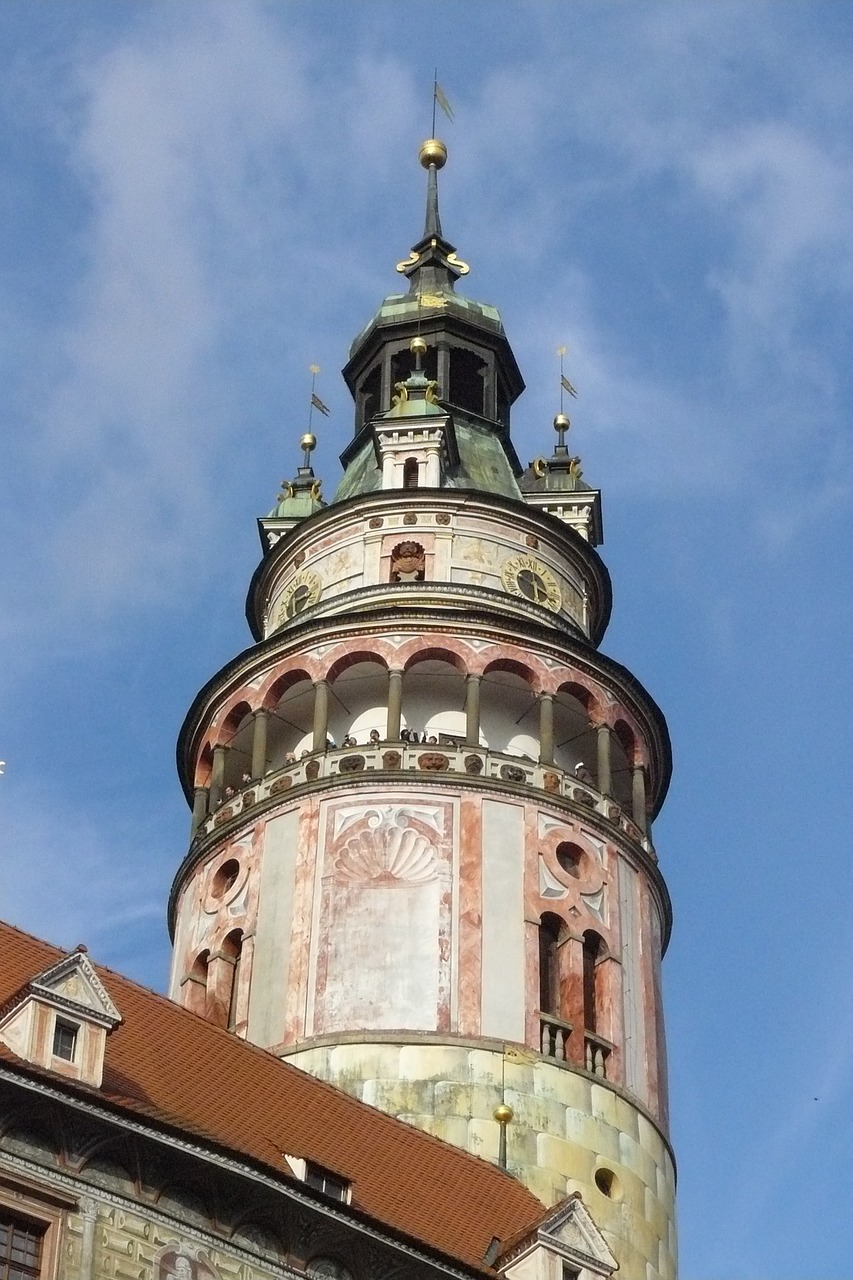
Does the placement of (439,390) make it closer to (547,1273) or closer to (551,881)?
(551,881)

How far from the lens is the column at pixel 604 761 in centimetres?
3123

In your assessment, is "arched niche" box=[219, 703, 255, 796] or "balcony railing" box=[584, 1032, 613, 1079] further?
"arched niche" box=[219, 703, 255, 796]

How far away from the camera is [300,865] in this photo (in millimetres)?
29578

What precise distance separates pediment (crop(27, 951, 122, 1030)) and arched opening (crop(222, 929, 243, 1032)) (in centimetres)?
879

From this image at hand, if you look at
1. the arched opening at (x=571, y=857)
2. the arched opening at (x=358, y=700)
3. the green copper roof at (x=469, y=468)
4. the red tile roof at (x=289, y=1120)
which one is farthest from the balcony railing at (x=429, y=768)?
the red tile roof at (x=289, y=1120)

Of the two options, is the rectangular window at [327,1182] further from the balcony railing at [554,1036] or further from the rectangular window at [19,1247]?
the balcony railing at [554,1036]

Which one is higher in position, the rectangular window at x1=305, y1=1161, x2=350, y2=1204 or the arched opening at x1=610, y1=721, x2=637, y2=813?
the arched opening at x1=610, y1=721, x2=637, y2=813

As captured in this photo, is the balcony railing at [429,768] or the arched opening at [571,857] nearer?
the arched opening at [571,857]

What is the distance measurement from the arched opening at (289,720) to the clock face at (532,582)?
10.7ft

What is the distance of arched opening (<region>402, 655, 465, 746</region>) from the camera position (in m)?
31.6

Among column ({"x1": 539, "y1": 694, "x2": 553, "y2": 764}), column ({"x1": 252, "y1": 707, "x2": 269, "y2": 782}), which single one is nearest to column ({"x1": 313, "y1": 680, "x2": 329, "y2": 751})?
column ({"x1": 252, "y1": 707, "x2": 269, "y2": 782})

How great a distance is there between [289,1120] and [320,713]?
840 cm

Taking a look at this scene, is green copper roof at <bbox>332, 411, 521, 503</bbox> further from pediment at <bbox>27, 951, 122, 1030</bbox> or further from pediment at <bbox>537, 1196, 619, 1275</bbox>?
pediment at <bbox>27, 951, 122, 1030</bbox>

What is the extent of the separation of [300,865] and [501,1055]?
360 cm
